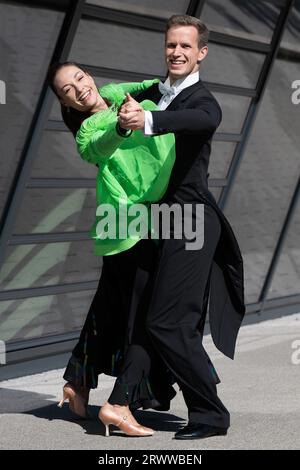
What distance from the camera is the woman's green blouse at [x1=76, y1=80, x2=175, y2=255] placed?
5227mm

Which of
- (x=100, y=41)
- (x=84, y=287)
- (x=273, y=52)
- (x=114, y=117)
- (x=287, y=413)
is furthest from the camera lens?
(x=273, y=52)

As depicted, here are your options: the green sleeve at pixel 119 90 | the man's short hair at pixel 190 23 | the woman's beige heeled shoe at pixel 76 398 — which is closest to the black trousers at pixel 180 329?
the woman's beige heeled shoe at pixel 76 398

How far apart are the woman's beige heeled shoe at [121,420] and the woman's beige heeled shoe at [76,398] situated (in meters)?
0.31

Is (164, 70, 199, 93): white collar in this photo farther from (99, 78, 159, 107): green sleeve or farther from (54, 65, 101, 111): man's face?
(54, 65, 101, 111): man's face

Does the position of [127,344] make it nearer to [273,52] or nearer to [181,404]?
[181,404]

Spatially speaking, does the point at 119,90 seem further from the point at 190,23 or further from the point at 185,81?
the point at 190,23

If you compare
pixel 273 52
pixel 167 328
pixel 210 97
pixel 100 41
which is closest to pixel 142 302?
pixel 167 328

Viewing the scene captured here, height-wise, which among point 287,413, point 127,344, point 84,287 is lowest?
point 84,287

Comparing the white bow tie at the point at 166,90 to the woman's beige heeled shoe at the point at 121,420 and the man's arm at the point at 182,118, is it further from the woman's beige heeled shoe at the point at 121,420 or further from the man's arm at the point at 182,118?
the woman's beige heeled shoe at the point at 121,420

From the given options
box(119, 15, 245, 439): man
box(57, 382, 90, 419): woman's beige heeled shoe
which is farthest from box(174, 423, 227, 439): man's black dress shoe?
box(57, 382, 90, 419): woman's beige heeled shoe

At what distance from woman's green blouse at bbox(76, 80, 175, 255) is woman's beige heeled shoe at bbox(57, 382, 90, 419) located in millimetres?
694

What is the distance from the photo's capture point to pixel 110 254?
5.38 meters

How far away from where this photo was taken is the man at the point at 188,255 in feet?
17.0

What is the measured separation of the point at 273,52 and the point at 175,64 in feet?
12.2
